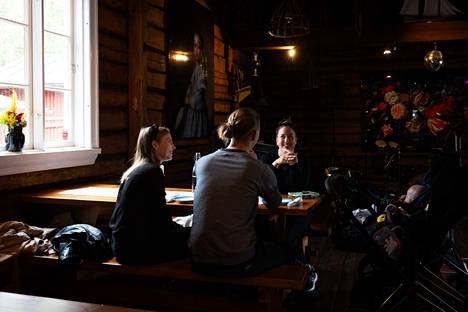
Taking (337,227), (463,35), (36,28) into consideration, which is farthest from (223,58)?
(337,227)

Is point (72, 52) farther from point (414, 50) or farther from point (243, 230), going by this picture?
point (414, 50)

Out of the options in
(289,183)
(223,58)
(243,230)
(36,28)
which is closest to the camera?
(243,230)

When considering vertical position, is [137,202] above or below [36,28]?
below

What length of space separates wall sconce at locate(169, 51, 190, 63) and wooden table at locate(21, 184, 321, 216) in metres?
2.25

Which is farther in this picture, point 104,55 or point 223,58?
point 223,58

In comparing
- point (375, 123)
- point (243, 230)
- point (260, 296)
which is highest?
point (375, 123)

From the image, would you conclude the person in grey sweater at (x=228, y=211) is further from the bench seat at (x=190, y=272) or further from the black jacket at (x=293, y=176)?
the black jacket at (x=293, y=176)

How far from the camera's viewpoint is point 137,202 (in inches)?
114

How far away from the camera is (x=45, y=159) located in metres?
3.64

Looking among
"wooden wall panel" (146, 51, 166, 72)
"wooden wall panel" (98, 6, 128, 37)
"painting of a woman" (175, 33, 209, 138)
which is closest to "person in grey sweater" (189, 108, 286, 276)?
"wooden wall panel" (98, 6, 128, 37)

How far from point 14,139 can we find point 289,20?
3.72 m

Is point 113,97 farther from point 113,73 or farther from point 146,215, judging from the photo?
point 146,215

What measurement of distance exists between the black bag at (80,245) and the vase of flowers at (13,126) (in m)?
0.71

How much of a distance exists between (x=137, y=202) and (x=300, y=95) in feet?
25.4
